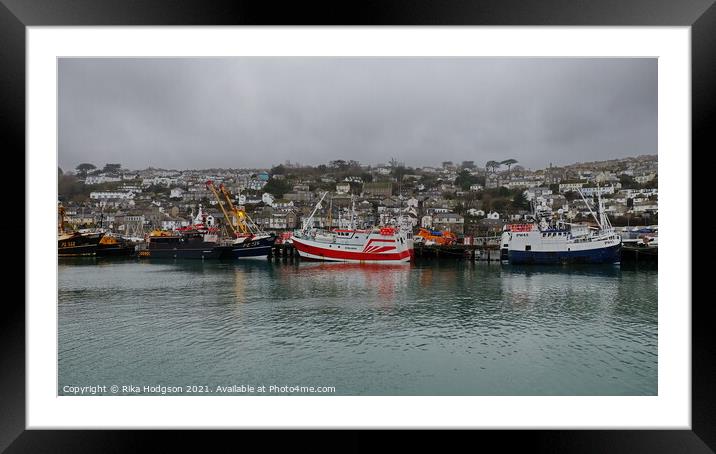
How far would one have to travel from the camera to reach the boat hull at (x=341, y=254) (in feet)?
28.7

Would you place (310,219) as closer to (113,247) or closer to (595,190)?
(113,247)

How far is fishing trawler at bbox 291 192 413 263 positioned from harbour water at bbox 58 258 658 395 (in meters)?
1.41

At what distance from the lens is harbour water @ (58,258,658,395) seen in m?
3.03

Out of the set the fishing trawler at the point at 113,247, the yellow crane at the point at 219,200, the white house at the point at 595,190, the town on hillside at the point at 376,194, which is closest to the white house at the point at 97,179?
the town on hillside at the point at 376,194

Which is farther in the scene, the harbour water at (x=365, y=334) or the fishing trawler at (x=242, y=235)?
the fishing trawler at (x=242, y=235)

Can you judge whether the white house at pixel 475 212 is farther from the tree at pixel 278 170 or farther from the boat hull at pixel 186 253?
the boat hull at pixel 186 253

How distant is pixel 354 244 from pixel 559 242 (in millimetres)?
4687

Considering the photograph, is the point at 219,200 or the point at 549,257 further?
the point at 549,257

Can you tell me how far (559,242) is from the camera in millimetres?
7426

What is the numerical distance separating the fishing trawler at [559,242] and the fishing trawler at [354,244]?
216 cm

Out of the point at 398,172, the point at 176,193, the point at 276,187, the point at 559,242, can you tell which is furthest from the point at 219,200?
the point at 559,242

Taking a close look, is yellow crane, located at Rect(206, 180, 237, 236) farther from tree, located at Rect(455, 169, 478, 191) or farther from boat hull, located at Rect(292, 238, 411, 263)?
tree, located at Rect(455, 169, 478, 191)

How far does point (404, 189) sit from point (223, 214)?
10.8 feet

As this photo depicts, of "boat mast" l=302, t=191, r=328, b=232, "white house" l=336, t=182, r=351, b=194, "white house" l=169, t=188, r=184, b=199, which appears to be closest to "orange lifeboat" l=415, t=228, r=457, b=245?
"white house" l=336, t=182, r=351, b=194
